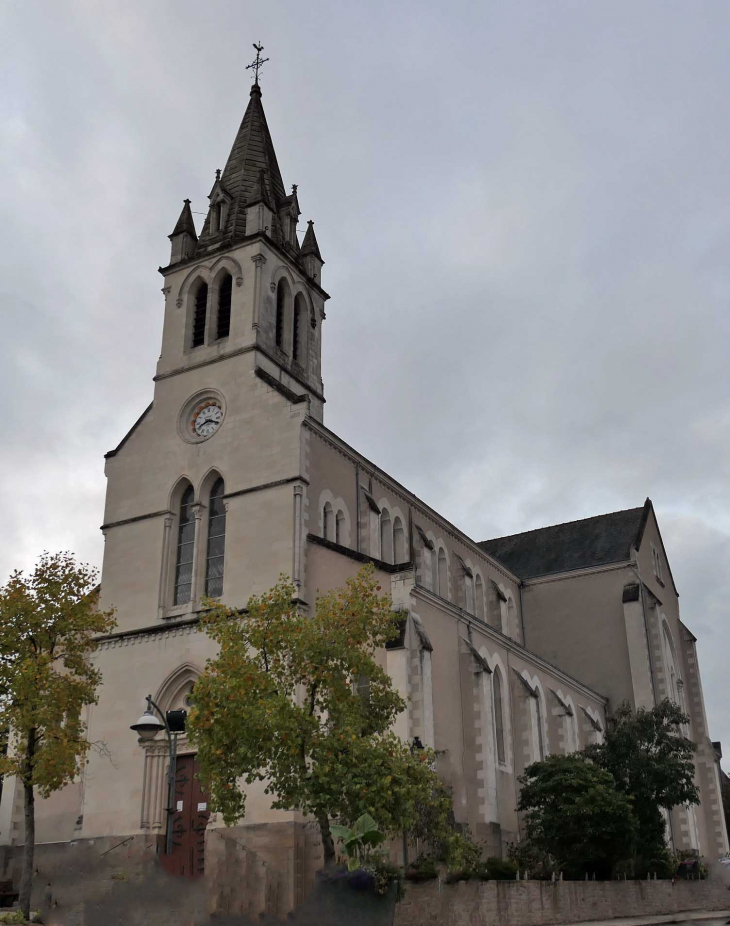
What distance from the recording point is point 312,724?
20016 mm

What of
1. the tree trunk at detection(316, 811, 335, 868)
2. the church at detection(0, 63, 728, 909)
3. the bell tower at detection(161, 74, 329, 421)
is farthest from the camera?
the bell tower at detection(161, 74, 329, 421)

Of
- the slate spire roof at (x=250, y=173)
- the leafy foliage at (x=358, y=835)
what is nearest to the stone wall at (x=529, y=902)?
the leafy foliage at (x=358, y=835)

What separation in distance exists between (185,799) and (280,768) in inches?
383

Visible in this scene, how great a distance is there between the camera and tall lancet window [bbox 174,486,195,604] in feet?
103

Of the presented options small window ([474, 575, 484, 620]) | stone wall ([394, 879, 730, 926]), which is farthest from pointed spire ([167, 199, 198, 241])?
stone wall ([394, 879, 730, 926])

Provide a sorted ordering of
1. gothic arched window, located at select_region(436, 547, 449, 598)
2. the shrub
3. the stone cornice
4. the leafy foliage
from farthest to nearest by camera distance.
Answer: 1. gothic arched window, located at select_region(436, 547, 449, 598)
2. the stone cornice
3. the shrub
4. the leafy foliage

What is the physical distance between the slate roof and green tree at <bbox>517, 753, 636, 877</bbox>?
19284 mm

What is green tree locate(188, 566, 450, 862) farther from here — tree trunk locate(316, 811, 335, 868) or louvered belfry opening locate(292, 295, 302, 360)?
louvered belfry opening locate(292, 295, 302, 360)

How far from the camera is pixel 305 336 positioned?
37438 millimetres

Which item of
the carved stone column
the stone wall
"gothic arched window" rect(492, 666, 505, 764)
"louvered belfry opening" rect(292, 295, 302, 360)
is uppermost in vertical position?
"louvered belfry opening" rect(292, 295, 302, 360)

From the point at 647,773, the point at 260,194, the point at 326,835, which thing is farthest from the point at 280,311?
the point at 326,835

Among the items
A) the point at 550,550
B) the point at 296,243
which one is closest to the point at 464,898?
the point at 296,243

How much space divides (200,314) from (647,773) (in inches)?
886

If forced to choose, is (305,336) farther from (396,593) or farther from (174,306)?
(396,593)
